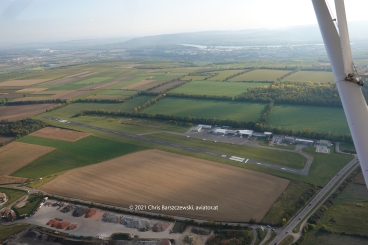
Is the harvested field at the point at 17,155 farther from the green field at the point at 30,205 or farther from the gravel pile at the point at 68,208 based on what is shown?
the gravel pile at the point at 68,208

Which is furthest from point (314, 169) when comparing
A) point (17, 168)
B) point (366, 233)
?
point (17, 168)

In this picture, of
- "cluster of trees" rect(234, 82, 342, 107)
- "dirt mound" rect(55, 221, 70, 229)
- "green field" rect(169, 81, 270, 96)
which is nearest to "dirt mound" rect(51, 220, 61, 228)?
"dirt mound" rect(55, 221, 70, 229)

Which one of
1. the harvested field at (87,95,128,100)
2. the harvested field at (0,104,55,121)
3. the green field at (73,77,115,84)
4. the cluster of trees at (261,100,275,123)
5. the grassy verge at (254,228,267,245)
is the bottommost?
the grassy verge at (254,228,267,245)

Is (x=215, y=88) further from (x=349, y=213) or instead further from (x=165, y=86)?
(x=349, y=213)

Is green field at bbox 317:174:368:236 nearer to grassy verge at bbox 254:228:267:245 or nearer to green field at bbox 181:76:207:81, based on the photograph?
grassy verge at bbox 254:228:267:245

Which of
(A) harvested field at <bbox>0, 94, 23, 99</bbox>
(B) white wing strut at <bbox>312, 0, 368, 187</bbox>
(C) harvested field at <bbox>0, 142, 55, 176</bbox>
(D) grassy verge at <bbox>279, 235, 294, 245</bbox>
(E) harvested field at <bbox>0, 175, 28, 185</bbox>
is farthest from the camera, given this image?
(A) harvested field at <bbox>0, 94, 23, 99</bbox>

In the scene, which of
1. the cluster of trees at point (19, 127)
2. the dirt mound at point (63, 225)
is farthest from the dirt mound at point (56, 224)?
the cluster of trees at point (19, 127)
